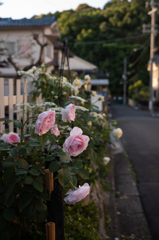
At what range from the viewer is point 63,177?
1.27 m

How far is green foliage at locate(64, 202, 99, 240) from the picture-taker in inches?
87.4

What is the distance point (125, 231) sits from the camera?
3307 millimetres

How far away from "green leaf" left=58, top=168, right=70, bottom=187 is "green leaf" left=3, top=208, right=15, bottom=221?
1.19 feet

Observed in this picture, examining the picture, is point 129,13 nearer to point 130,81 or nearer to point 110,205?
point 130,81

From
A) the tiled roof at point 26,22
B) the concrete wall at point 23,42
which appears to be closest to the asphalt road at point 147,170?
the concrete wall at point 23,42

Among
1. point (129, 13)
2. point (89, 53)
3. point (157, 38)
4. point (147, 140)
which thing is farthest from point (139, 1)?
point (147, 140)

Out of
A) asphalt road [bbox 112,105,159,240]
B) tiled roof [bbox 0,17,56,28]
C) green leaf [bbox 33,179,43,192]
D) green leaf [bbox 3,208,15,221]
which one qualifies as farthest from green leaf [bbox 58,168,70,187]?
tiled roof [bbox 0,17,56,28]

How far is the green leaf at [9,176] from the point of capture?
1.35 metres

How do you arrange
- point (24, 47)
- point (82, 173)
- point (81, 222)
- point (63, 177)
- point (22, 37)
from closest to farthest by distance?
point (63, 177) < point (82, 173) < point (81, 222) < point (24, 47) < point (22, 37)

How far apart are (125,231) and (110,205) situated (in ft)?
1.84

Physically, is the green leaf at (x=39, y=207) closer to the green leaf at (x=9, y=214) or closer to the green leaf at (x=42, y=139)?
the green leaf at (x=9, y=214)

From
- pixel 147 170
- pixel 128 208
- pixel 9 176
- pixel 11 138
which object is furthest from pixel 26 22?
pixel 9 176

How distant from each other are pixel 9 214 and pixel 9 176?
22cm

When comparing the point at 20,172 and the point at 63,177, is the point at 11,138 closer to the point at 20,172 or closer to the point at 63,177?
the point at 20,172
